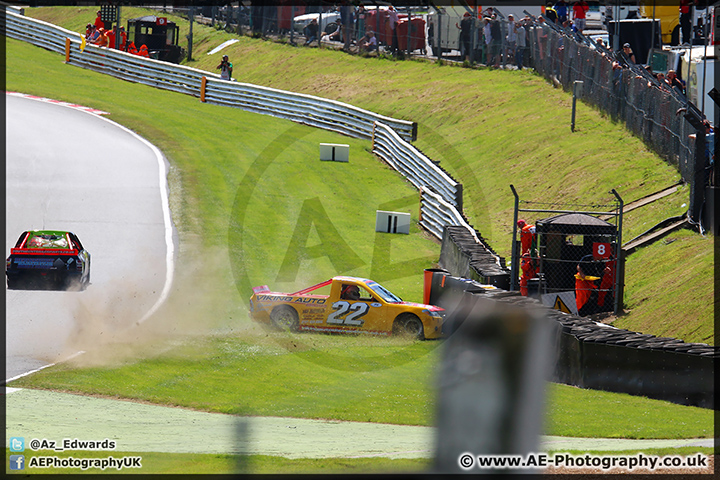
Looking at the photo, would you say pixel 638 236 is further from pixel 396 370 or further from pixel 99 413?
pixel 99 413

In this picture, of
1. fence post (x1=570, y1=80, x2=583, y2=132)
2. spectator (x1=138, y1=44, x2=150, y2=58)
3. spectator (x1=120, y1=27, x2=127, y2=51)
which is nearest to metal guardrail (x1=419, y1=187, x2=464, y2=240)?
fence post (x1=570, y1=80, x2=583, y2=132)

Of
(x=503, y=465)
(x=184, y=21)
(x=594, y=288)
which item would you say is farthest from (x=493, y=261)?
(x=184, y=21)

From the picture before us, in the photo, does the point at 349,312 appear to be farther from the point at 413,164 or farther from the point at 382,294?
the point at 413,164

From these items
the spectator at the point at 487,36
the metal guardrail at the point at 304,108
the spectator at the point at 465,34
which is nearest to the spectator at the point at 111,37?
the metal guardrail at the point at 304,108

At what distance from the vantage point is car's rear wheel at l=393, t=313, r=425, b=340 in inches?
682

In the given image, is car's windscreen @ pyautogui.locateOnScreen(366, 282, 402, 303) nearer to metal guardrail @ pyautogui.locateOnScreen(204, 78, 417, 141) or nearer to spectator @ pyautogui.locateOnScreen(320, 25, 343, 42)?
metal guardrail @ pyautogui.locateOnScreen(204, 78, 417, 141)

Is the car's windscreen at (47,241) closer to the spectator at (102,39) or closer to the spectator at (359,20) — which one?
the spectator at (359,20)

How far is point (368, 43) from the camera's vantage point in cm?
4672

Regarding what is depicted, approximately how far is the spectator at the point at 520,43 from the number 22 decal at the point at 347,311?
81.4ft

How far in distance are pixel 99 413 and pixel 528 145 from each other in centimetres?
2471

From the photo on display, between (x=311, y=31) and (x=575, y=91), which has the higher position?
(x=311, y=31)

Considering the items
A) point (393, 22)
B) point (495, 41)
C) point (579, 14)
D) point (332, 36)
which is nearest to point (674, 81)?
point (579, 14)

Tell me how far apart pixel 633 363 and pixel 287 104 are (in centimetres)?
2927

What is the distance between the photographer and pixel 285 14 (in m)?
50.9
